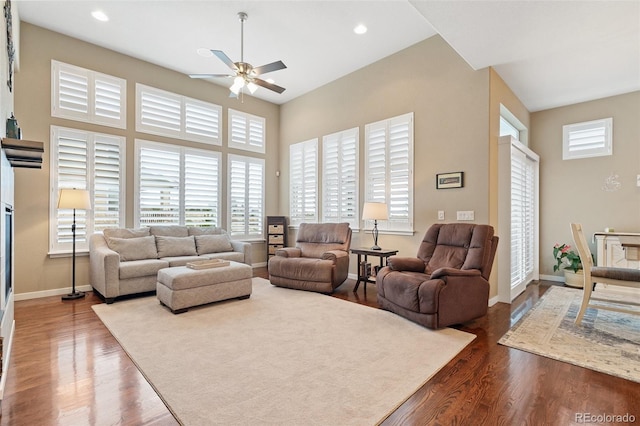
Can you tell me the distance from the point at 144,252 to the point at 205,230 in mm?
1155

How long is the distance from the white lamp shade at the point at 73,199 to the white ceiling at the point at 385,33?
2.17 meters

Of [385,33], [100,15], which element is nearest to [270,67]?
[385,33]

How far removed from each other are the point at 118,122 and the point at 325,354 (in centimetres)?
475

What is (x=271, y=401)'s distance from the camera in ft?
6.11

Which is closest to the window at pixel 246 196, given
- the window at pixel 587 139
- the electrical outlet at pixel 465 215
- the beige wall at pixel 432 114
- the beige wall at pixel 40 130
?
the beige wall at pixel 40 130

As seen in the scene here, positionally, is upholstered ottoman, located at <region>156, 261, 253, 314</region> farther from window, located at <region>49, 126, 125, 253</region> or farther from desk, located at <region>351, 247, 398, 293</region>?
window, located at <region>49, 126, 125, 253</region>

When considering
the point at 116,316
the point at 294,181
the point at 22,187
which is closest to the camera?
the point at 116,316

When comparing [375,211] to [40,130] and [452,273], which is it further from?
[40,130]

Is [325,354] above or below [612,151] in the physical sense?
below

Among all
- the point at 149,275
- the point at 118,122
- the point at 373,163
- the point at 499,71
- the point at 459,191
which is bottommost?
the point at 149,275

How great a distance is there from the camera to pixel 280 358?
2.42 m

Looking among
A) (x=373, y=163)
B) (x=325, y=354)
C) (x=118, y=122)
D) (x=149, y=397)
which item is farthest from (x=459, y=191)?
(x=118, y=122)

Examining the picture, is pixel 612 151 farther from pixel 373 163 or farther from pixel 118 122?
pixel 118 122

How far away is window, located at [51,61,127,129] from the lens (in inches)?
171
